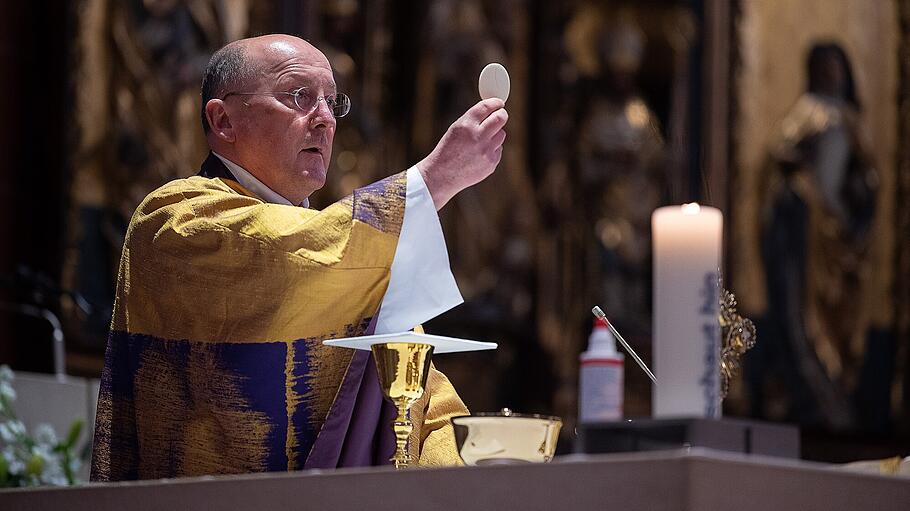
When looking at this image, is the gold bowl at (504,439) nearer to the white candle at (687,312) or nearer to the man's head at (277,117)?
the white candle at (687,312)

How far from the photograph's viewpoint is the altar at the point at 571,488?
129 cm

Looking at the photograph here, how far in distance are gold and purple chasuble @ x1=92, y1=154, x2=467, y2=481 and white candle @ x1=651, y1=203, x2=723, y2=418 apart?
0.70 metres

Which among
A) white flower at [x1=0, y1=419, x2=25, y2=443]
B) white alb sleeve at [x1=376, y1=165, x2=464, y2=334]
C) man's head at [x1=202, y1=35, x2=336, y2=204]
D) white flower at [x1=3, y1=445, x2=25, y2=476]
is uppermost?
man's head at [x1=202, y1=35, x2=336, y2=204]

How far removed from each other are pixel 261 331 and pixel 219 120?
1.95 ft

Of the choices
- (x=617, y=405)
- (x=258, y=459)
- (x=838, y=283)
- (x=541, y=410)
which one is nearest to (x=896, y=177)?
(x=838, y=283)

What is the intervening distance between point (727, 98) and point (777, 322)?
46.4 inches

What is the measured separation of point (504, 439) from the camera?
1.68 meters

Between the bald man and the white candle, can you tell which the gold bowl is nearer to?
the white candle

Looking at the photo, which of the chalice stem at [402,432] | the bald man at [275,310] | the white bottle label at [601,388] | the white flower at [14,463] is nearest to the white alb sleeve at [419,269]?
the bald man at [275,310]

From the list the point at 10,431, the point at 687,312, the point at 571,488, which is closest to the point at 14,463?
the point at 10,431

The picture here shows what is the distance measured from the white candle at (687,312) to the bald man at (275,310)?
644mm

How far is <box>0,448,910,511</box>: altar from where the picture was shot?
50.8 inches

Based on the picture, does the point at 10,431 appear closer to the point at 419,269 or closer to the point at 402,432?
the point at 419,269

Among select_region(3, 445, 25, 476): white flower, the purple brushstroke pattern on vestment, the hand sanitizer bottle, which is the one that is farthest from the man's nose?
A: select_region(3, 445, 25, 476): white flower
